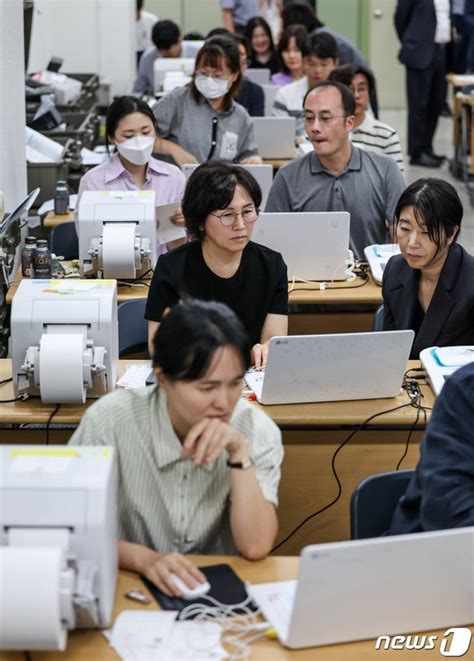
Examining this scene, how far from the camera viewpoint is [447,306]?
3424 mm

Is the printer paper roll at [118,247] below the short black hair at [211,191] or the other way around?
below

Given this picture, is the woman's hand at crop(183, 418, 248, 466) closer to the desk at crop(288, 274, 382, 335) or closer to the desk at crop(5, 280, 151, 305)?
the desk at crop(5, 280, 151, 305)

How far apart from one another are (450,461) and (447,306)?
1.29m

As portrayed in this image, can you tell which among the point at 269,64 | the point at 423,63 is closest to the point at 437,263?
the point at 269,64

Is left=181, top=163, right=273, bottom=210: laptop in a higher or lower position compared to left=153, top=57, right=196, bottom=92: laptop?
lower

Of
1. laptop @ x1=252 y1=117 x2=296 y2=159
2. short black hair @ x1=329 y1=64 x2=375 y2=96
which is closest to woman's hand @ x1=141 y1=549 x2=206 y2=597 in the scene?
short black hair @ x1=329 y1=64 x2=375 y2=96

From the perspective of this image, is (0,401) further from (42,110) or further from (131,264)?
(42,110)

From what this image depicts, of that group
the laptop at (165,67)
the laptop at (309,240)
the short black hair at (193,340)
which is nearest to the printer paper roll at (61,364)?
the short black hair at (193,340)

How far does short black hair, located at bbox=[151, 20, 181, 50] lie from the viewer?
887 centimetres

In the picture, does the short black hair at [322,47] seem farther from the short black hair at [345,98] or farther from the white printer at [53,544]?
the white printer at [53,544]

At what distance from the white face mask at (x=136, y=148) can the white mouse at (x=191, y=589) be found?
282 centimetres

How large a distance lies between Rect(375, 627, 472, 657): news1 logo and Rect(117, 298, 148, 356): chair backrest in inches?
79.9

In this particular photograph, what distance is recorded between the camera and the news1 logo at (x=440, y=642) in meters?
1.98

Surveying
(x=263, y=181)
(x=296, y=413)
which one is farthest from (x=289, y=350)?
(x=263, y=181)
